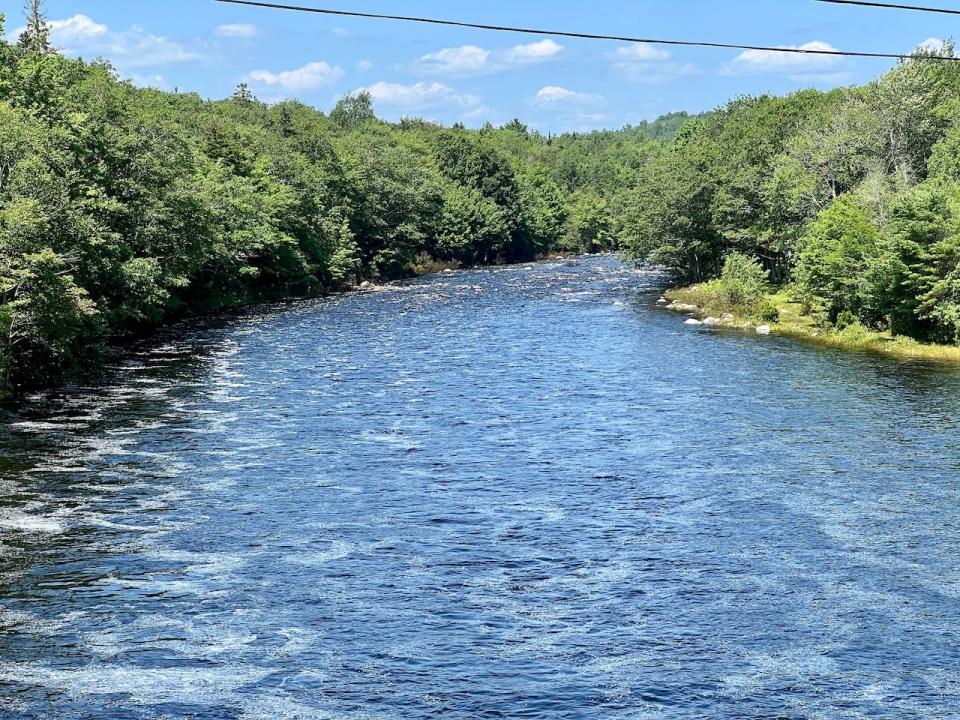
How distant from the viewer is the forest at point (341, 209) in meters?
57.2

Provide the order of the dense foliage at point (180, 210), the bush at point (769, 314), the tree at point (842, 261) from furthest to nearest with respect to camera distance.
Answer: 1. the bush at point (769, 314)
2. the tree at point (842, 261)
3. the dense foliage at point (180, 210)

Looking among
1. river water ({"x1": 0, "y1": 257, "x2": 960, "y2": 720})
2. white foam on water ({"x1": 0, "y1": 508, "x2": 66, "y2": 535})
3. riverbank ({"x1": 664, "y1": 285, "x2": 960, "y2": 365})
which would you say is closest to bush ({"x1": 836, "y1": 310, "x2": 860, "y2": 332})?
riverbank ({"x1": 664, "y1": 285, "x2": 960, "y2": 365})

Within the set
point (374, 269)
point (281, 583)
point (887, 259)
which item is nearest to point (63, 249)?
point (281, 583)

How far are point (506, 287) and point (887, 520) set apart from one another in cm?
8750

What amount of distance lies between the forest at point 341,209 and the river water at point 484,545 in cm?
816

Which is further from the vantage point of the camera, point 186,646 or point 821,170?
point 821,170

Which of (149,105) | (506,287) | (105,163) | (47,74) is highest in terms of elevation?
(149,105)

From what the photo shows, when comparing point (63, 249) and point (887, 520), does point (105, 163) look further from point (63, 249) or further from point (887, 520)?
point (887, 520)

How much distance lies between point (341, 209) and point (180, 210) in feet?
185

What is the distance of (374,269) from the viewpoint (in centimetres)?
13500

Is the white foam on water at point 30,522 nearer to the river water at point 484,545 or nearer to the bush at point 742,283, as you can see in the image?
the river water at point 484,545

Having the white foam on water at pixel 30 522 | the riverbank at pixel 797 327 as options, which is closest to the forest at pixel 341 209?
the riverbank at pixel 797 327

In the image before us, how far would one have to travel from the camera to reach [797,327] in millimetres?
78000

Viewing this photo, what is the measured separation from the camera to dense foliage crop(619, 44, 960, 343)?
222 feet
